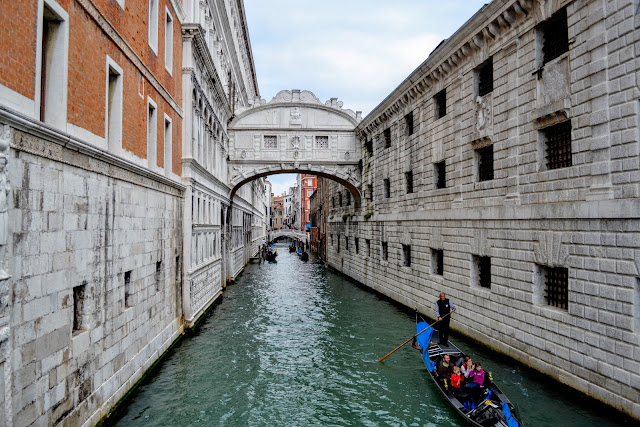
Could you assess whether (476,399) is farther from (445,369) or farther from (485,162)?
(485,162)

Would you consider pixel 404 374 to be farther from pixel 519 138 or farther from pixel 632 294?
pixel 519 138

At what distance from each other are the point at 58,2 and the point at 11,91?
181cm

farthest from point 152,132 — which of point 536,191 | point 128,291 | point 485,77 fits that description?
point 485,77

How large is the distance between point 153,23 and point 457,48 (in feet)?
28.2

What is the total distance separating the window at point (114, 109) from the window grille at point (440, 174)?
33.8 ft

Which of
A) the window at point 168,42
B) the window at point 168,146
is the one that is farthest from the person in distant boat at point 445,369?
the window at point 168,42

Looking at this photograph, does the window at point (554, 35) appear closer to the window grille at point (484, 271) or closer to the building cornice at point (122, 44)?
the window grille at point (484, 271)

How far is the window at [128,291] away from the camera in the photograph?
8847mm

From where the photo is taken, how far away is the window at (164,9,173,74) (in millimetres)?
11984

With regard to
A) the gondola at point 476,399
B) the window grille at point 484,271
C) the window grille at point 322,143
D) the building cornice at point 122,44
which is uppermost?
the window grille at point 322,143

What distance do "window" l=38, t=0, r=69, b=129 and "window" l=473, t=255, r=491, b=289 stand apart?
34.6 feet

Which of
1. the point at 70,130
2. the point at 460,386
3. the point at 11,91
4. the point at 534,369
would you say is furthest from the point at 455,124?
the point at 11,91

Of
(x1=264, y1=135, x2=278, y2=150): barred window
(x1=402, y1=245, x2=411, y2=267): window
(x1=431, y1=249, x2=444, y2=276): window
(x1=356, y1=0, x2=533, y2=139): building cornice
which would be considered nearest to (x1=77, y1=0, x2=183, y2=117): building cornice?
(x1=356, y1=0, x2=533, y2=139): building cornice

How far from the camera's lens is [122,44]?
8.33 metres
